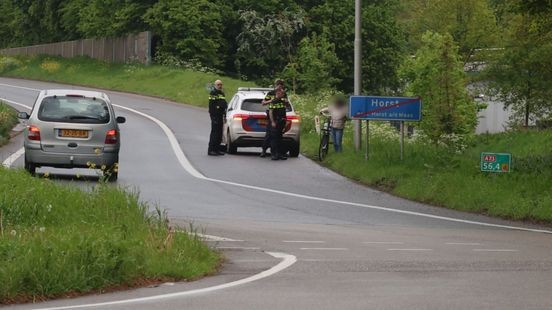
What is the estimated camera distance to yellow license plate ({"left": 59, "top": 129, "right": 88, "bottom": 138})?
22969 millimetres

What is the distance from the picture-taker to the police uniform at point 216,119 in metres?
30.2

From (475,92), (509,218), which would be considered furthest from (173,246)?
(475,92)

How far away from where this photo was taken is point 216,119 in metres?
30.4

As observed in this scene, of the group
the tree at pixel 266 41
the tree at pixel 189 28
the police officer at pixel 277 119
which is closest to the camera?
the police officer at pixel 277 119

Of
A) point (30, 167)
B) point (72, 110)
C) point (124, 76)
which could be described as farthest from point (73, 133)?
point (124, 76)

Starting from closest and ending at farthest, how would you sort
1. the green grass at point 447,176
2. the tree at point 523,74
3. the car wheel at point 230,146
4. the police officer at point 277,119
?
the green grass at point 447,176 → the police officer at point 277,119 → the car wheel at point 230,146 → the tree at point 523,74

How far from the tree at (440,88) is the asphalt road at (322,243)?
33.0 metres

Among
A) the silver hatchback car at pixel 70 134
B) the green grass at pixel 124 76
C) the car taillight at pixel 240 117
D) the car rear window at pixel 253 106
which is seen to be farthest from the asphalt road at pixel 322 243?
the green grass at pixel 124 76

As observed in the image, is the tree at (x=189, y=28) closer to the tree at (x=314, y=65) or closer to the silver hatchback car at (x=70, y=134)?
the tree at (x=314, y=65)

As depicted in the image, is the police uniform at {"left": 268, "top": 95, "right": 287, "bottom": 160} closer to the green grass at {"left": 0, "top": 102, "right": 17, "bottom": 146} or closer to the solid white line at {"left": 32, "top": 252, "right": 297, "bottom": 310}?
the green grass at {"left": 0, "top": 102, "right": 17, "bottom": 146}

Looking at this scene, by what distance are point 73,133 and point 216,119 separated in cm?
777

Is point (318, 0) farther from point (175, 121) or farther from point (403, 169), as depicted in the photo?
point (403, 169)

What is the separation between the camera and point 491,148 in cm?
5119

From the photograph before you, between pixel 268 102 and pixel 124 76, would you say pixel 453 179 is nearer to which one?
pixel 268 102
